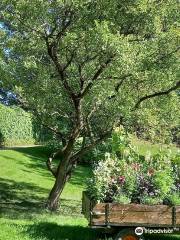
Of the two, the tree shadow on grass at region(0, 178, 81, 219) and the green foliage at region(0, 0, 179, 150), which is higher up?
the green foliage at region(0, 0, 179, 150)

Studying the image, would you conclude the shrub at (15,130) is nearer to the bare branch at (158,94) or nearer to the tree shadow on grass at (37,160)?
the tree shadow on grass at (37,160)

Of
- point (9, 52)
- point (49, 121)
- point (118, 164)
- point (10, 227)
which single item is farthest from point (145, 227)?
point (9, 52)

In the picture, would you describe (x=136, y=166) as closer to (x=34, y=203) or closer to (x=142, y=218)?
(x=142, y=218)

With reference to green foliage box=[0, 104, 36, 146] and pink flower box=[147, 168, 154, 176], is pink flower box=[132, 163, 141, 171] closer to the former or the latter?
pink flower box=[147, 168, 154, 176]

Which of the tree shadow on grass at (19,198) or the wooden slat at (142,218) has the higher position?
the wooden slat at (142,218)

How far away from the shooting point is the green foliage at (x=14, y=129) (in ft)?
152

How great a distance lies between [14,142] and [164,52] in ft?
103

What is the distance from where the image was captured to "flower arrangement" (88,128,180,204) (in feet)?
42.5

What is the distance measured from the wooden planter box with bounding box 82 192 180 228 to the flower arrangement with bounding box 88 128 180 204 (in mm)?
205

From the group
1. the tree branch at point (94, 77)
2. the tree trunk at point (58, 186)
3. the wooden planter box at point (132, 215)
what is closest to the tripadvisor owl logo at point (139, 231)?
the wooden planter box at point (132, 215)

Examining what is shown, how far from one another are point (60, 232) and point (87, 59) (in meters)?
7.39

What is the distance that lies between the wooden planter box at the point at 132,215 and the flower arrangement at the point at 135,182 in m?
0.21

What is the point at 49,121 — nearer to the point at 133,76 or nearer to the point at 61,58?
the point at 61,58

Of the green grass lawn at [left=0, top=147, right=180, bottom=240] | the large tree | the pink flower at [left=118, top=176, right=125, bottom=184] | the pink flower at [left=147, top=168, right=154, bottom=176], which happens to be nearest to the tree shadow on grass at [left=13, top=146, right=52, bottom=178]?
the green grass lawn at [left=0, top=147, right=180, bottom=240]
